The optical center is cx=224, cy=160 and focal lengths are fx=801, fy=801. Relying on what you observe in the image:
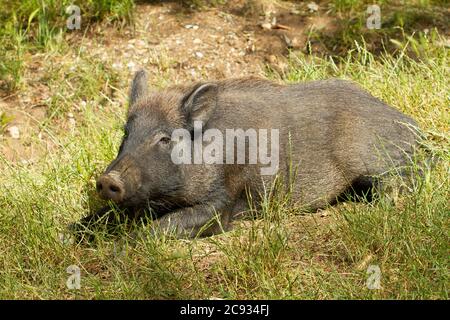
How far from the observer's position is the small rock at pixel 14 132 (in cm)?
768

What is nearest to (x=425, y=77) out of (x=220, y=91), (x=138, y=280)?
(x=220, y=91)

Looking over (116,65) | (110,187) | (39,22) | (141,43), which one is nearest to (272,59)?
(141,43)

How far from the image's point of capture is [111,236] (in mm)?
5570

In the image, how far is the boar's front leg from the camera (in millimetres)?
5504

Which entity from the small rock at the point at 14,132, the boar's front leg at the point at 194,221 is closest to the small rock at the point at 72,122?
the small rock at the point at 14,132

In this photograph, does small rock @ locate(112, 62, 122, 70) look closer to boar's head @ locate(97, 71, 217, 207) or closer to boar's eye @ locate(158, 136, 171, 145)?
boar's head @ locate(97, 71, 217, 207)

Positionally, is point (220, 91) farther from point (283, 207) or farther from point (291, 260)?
point (291, 260)

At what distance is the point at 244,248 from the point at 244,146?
48.0 inches

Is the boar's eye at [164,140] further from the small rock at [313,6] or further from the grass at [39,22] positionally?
the small rock at [313,6]

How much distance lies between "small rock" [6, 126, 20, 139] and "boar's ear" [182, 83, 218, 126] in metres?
2.59

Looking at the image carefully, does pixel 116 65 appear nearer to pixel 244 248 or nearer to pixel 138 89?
pixel 138 89

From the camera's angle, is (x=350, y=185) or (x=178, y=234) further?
(x=350, y=185)

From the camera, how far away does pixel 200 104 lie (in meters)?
5.74
